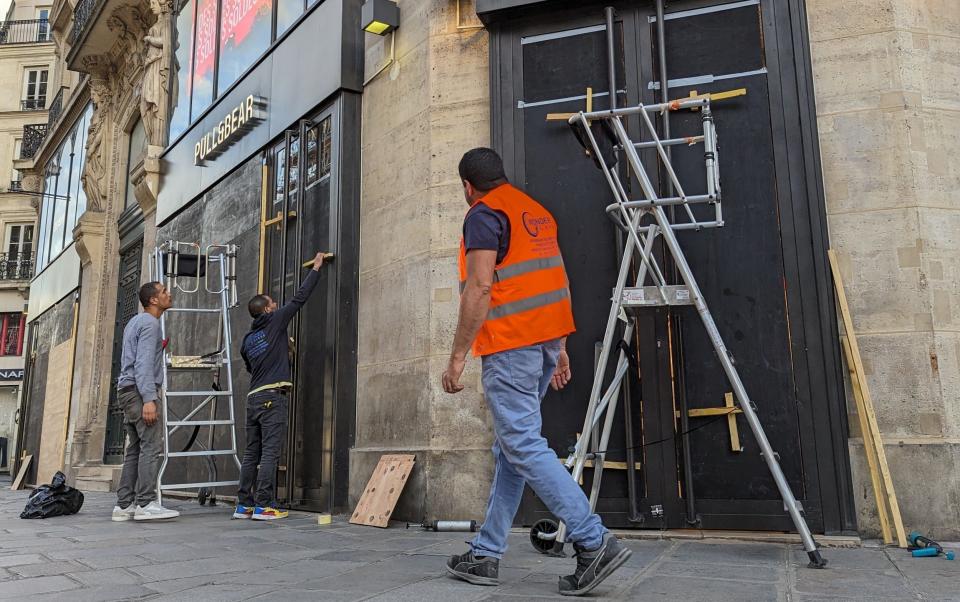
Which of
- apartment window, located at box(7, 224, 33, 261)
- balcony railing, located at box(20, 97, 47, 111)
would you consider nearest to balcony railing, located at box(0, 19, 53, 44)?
balcony railing, located at box(20, 97, 47, 111)

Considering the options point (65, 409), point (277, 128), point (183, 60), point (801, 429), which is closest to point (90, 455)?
point (65, 409)

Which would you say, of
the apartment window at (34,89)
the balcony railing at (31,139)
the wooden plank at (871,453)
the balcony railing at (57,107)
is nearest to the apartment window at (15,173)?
the apartment window at (34,89)

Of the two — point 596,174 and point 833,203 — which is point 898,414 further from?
point 596,174

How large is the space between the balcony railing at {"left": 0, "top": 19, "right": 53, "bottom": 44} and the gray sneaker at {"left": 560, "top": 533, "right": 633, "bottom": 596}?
38822 mm

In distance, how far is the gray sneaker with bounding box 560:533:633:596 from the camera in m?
2.96

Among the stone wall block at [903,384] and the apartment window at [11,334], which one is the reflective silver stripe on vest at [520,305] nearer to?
the stone wall block at [903,384]

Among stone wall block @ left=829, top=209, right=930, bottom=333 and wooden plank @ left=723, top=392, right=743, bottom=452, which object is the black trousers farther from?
stone wall block @ left=829, top=209, right=930, bottom=333

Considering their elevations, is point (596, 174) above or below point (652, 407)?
above

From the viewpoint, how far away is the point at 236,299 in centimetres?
857

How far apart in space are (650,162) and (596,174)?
0.40 metres

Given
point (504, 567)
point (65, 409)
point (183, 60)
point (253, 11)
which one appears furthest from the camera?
point (65, 409)

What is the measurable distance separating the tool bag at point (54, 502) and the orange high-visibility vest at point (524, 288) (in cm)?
567

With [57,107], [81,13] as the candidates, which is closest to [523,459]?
[81,13]

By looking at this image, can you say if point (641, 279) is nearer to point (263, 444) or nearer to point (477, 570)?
point (477, 570)
